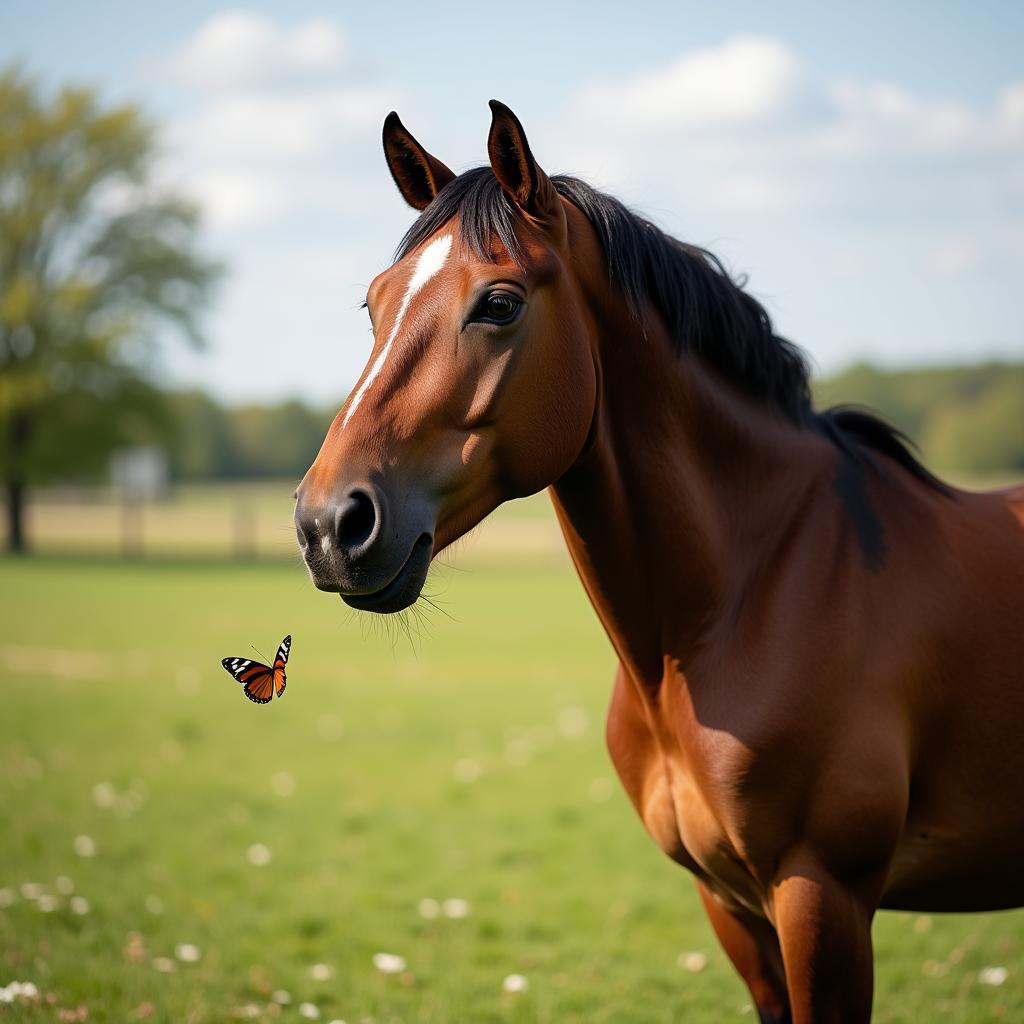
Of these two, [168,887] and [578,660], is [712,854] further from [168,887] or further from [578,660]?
[578,660]

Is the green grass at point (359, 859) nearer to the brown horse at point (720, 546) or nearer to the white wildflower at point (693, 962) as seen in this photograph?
the white wildflower at point (693, 962)

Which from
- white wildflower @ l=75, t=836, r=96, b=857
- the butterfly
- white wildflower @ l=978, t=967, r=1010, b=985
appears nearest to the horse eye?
the butterfly

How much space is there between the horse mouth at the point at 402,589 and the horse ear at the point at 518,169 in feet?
2.61

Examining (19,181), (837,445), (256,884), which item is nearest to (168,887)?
(256,884)

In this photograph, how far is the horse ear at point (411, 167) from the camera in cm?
249

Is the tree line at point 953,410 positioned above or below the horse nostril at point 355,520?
above

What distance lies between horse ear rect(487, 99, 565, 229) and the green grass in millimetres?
980

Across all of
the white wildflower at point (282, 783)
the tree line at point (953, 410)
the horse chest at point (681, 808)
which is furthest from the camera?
the tree line at point (953, 410)

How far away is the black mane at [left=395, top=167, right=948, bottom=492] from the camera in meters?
2.28

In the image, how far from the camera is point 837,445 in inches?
111

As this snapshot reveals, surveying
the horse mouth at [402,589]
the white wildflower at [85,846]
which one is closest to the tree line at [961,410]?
the white wildflower at [85,846]

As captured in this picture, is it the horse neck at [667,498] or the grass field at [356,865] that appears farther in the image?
the grass field at [356,865]

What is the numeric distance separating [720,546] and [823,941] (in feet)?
3.12

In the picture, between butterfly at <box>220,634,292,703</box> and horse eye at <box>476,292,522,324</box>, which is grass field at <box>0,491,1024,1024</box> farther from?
horse eye at <box>476,292,522,324</box>
